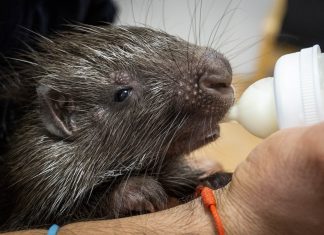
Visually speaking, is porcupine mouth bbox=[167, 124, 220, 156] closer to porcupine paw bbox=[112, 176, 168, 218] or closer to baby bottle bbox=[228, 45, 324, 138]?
porcupine paw bbox=[112, 176, 168, 218]

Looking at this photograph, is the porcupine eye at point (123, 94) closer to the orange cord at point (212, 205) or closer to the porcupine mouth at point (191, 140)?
the porcupine mouth at point (191, 140)

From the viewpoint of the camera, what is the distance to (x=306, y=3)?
2.59 m

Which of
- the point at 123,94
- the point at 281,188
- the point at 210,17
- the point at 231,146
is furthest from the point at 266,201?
the point at 210,17

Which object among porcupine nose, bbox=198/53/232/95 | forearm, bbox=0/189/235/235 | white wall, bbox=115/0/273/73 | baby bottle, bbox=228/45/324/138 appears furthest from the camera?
white wall, bbox=115/0/273/73

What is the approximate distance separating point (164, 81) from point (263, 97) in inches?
14.3

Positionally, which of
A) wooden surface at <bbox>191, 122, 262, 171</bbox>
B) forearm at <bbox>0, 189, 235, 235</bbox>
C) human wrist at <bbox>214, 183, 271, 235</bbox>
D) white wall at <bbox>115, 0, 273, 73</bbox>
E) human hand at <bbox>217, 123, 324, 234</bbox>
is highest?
white wall at <bbox>115, 0, 273, 73</bbox>

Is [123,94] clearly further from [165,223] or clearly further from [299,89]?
[299,89]

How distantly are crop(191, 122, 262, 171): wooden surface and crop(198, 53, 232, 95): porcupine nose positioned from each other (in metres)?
0.84

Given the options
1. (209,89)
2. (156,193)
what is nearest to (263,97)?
(209,89)

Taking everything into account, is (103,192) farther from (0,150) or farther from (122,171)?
(0,150)

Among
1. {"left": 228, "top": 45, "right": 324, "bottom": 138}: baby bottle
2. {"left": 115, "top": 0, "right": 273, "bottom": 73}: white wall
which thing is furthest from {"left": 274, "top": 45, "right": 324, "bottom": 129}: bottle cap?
{"left": 115, "top": 0, "right": 273, "bottom": 73}: white wall

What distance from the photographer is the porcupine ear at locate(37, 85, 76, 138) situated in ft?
4.66

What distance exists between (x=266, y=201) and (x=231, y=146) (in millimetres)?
1193

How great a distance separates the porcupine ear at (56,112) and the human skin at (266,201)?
0.87ft
